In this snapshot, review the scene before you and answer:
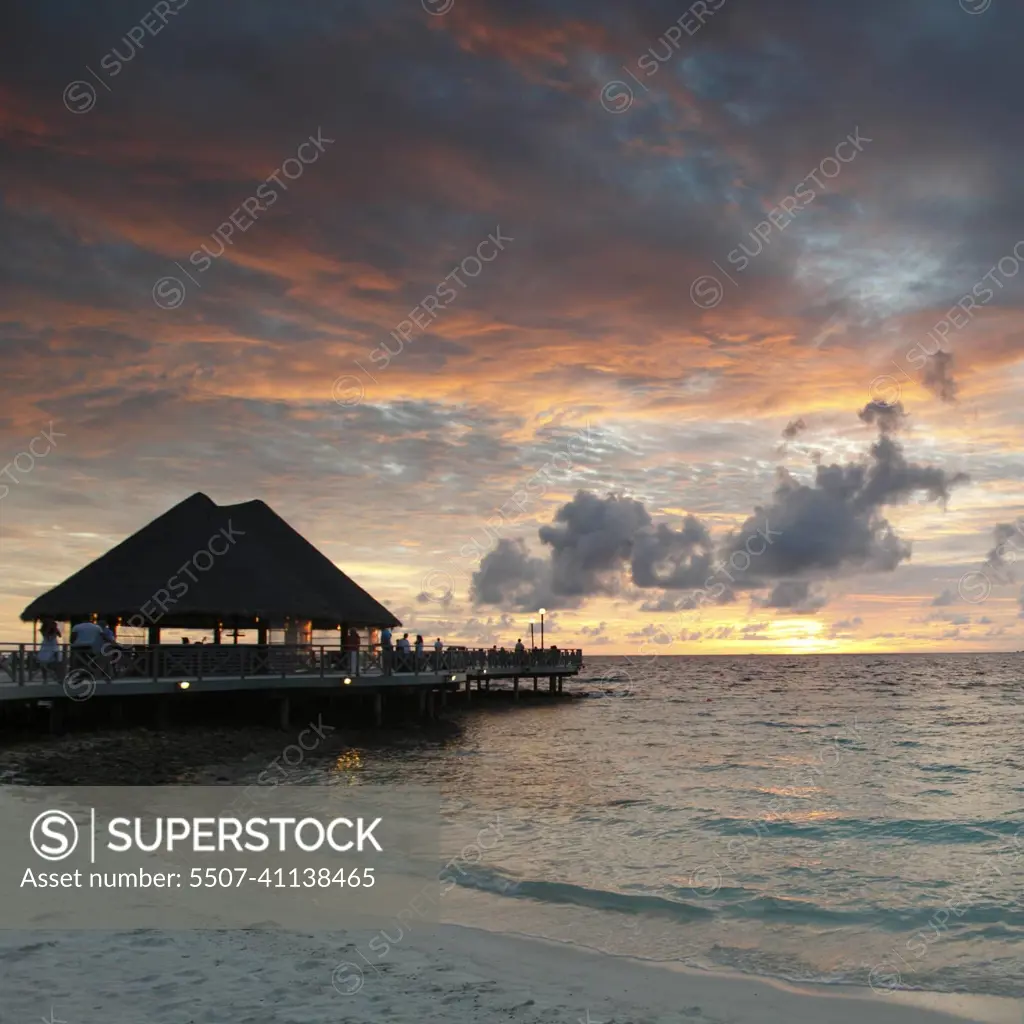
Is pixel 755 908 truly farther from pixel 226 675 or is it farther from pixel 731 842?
pixel 226 675

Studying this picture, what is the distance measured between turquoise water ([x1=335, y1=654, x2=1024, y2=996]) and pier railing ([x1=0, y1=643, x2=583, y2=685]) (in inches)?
163

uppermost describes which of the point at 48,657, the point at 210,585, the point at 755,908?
the point at 210,585

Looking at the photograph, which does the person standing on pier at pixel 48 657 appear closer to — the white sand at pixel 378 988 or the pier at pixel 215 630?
the pier at pixel 215 630

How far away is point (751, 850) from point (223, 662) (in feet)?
64.0

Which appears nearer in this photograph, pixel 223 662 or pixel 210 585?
pixel 223 662

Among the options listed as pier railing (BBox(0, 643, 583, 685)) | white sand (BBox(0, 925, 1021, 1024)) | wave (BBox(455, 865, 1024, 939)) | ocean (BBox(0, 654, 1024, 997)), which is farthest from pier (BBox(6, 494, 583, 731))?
white sand (BBox(0, 925, 1021, 1024))

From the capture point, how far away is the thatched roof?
1332 inches

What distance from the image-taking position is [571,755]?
30.3 metres

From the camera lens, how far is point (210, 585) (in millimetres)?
34750

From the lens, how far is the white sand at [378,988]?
23.5 ft

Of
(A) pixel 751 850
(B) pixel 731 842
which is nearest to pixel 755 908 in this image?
(A) pixel 751 850

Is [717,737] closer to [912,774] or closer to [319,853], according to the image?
[912,774]

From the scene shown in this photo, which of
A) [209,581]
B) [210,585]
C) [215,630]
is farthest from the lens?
[215,630]

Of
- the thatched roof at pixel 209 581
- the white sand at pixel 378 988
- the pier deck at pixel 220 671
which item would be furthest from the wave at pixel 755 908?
the thatched roof at pixel 209 581
